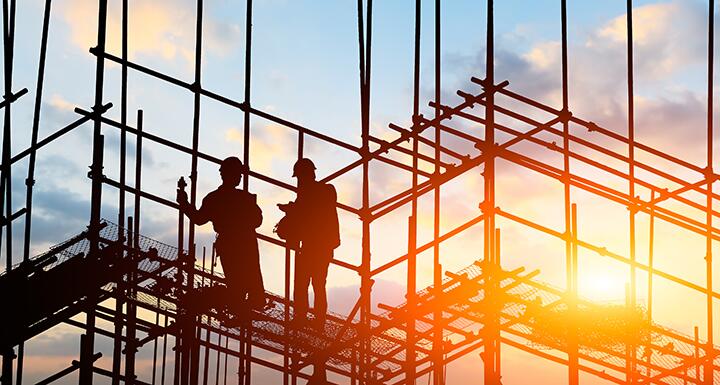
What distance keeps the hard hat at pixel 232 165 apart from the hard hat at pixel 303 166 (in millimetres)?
653

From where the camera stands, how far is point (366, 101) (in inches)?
520

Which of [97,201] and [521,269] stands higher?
[97,201]

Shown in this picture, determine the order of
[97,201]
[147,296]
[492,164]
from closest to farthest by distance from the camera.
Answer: [492,164] → [97,201] → [147,296]

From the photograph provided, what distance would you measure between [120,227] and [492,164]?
4.95 m

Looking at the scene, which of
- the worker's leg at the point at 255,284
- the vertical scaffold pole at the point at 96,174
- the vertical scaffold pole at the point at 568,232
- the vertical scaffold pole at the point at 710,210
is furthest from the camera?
the vertical scaffold pole at the point at 710,210

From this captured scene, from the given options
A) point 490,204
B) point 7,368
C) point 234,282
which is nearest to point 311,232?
point 234,282

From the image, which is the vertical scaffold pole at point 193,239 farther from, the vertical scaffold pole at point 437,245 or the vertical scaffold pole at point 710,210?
the vertical scaffold pole at point 710,210

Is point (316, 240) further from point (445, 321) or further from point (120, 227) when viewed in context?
point (120, 227)

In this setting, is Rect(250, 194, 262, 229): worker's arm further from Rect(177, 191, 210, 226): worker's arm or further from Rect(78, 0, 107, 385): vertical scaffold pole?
Rect(78, 0, 107, 385): vertical scaffold pole

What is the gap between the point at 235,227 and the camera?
1228 cm

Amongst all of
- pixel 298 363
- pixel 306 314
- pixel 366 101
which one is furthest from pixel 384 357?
pixel 366 101

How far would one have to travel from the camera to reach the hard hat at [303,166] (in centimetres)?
1258

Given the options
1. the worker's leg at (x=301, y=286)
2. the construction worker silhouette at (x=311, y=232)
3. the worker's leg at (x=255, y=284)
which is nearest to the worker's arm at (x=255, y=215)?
the construction worker silhouette at (x=311, y=232)

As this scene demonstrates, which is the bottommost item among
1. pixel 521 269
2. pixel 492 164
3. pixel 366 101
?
pixel 521 269
